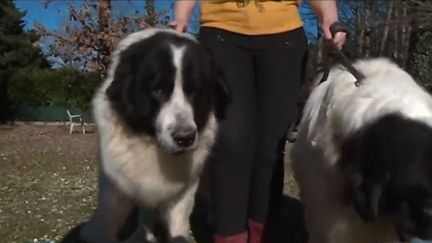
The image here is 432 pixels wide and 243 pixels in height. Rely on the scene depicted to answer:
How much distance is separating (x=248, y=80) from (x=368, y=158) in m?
1.17

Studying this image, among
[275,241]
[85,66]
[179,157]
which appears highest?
[179,157]

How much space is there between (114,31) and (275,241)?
21110 millimetres

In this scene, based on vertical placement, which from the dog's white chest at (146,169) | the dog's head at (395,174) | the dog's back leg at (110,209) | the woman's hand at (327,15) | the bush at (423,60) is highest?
the woman's hand at (327,15)

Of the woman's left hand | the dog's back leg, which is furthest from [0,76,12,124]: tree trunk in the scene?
the woman's left hand

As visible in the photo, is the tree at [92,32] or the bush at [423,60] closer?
the bush at [423,60]

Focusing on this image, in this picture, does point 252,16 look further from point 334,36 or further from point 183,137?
point 183,137

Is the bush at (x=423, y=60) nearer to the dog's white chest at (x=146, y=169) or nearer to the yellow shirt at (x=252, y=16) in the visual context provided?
the yellow shirt at (x=252, y=16)

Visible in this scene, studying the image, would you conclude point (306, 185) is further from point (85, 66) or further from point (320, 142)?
point (85, 66)

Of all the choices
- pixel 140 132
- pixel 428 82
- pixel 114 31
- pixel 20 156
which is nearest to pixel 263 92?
pixel 140 132

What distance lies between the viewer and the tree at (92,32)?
1002 inches

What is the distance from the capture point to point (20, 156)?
1236 centimetres

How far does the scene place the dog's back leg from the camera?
158 inches

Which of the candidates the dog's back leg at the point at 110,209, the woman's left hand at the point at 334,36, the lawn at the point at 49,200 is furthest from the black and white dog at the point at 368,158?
the lawn at the point at 49,200

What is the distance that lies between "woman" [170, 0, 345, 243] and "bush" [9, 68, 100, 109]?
2284cm
